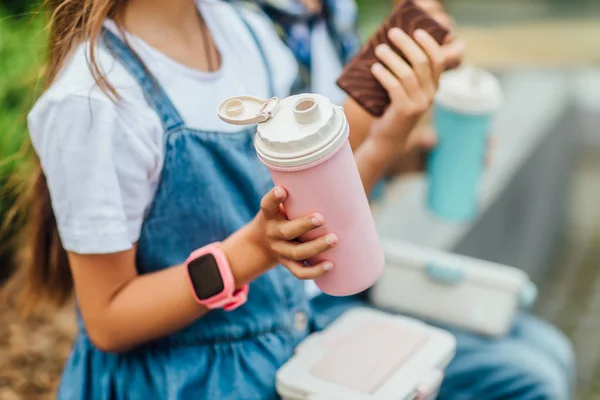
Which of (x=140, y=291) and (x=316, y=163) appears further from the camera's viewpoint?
(x=140, y=291)

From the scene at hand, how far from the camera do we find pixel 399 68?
3.63 ft

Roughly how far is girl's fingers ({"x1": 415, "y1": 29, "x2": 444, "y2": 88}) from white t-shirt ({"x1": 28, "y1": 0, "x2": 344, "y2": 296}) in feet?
1.02

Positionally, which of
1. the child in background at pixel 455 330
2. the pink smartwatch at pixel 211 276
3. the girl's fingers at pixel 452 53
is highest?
the girl's fingers at pixel 452 53

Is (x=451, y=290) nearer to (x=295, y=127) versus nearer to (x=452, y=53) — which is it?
(x=452, y=53)

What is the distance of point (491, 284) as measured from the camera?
153 centimetres

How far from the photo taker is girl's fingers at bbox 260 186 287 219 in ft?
2.93

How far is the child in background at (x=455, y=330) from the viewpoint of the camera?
1430 mm

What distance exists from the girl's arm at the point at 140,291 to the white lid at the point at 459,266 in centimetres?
62

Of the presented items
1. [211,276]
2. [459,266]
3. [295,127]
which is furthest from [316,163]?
[459,266]

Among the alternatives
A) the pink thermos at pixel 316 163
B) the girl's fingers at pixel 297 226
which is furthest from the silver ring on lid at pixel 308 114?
the girl's fingers at pixel 297 226

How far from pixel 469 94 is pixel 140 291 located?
845mm

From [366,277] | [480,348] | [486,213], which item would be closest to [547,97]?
[486,213]

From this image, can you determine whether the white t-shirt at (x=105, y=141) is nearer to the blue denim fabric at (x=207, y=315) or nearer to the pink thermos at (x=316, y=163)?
the blue denim fabric at (x=207, y=315)

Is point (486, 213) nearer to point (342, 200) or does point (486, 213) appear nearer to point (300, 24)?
point (300, 24)
